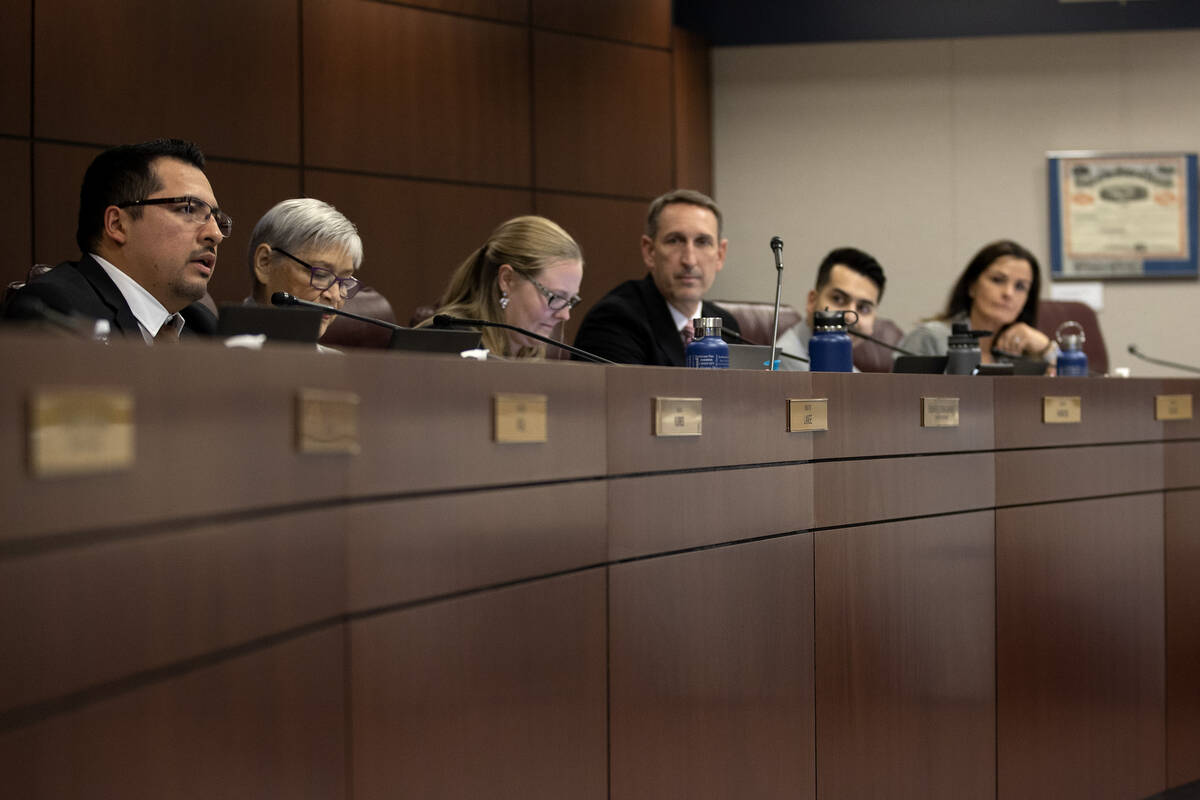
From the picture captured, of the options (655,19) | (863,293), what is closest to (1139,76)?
(655,19)

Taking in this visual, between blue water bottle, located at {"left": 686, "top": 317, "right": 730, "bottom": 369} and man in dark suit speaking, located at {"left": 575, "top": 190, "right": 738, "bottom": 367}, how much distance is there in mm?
657

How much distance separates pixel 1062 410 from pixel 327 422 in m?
1.94

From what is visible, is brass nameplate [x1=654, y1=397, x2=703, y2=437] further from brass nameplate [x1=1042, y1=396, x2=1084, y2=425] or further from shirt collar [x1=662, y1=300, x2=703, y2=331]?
shirt collar [x1=662, y1=300, x2=703, y2=331]

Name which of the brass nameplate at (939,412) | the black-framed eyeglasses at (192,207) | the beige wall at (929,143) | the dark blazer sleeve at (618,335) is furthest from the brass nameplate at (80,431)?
the beige wall at (929,143)

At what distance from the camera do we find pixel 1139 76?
18.3 ft

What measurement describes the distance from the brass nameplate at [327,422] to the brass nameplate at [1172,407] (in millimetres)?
2300

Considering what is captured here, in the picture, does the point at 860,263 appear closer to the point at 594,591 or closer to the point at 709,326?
the point at 709,326

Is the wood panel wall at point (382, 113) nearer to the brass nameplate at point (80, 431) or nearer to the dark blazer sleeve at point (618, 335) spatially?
the dark blazer sleeve at point (618, 335)

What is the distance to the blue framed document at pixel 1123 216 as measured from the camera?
5.50 metres

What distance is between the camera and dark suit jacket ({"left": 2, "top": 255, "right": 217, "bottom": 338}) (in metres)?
1.96

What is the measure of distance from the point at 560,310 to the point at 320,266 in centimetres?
58

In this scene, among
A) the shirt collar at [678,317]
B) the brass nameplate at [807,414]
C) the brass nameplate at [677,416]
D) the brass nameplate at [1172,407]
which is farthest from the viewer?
the shirt collar at [678,317]

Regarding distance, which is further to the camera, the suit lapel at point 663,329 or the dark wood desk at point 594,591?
the suit lapel at point 663,329

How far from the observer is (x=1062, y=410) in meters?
2.64
